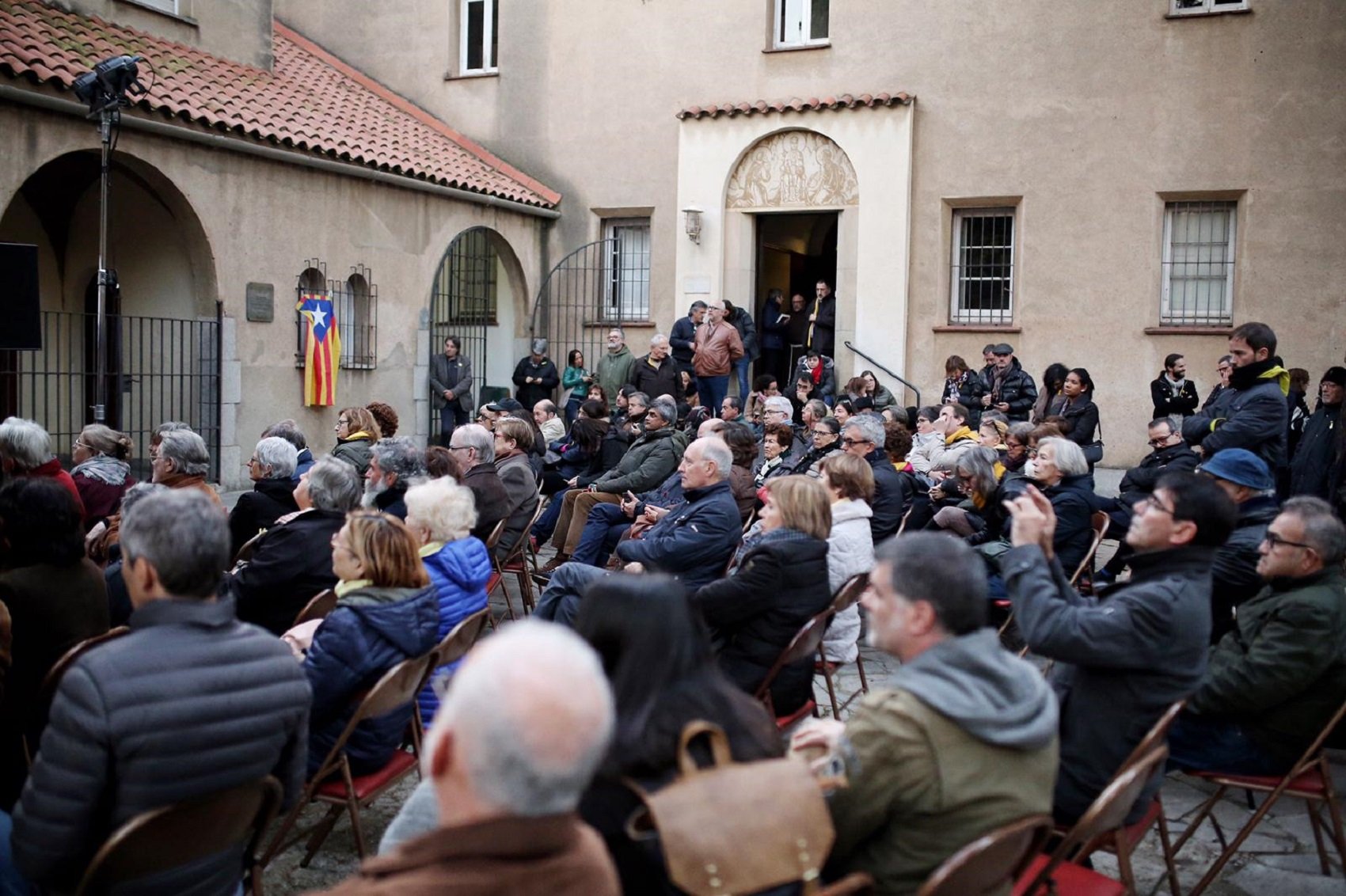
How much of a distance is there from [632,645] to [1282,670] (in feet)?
7.99

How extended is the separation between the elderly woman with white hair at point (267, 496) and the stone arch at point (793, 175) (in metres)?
10.6

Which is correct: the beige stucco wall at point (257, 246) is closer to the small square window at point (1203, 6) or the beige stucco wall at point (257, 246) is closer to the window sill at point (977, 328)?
the window sill at point (977, 328)

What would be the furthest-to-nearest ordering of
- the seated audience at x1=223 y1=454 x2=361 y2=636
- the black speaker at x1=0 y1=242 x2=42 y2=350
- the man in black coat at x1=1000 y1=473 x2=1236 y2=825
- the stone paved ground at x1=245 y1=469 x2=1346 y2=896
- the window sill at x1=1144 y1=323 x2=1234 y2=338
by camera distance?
the window sill at x1=1144 y1=323 x2=1234 y2=338, the black speaker at x1=0 y1=242 x2=42 y2=350, the seated audience at x1=223 y1=454 x2=361 y2=636, the stone paved ground at x1=245 y1=469 x2=1346 y2=896, the man in black coat at x1=1000 y1=473 x2=1236 y2=825

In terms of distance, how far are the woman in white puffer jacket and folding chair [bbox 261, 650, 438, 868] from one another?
2023 mm

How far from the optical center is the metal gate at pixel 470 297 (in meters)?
16.9

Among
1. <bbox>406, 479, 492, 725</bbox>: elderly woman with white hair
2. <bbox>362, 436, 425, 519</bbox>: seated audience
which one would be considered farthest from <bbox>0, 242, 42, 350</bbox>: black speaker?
<bbox>406, 479, 492, 725</bbox>: elderly woman with white hair

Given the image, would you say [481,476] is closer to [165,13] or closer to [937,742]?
[937,742]

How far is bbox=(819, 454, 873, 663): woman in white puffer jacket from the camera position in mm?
5449

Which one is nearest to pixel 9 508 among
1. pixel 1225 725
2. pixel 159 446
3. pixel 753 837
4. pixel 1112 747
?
pixel 159 446

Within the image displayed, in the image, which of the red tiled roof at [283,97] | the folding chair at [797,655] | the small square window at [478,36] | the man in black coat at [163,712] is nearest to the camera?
the man in black coat at [163,712]

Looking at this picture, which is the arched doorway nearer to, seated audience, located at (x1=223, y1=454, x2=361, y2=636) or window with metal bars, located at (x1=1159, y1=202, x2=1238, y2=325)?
seated audience, located at (x1=223, y1=454, x2=361, y2=636)

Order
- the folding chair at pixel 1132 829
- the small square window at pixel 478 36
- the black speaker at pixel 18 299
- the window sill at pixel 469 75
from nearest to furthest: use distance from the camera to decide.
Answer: the folding chair at pixel 1132 829
the black speaker at pixel 18 299
the window sill at pixel 469 75
the small square window at pixel 478 36

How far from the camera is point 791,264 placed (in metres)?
18.7

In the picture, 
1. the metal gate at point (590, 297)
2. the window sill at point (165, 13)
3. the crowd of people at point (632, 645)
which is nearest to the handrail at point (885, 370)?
the metal gate at point (590, 297)
